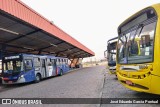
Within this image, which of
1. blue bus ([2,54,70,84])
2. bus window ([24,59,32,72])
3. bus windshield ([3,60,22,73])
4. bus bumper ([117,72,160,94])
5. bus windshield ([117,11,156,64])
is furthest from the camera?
bus window ([24,59,32,72])

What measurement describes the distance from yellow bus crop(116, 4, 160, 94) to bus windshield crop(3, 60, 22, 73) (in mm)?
10813

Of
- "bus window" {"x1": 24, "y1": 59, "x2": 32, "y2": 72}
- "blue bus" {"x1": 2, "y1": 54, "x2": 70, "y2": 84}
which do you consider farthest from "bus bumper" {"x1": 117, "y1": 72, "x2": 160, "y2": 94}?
"bus window" {"x1": 24, "y1": 59, "x2": 32, "y2": 72}

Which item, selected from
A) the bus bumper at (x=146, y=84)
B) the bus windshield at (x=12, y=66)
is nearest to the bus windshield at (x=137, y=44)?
the bus bumper at (x=146, y=84)

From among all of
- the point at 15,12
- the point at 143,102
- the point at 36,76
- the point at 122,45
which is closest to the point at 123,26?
the point at 122,45

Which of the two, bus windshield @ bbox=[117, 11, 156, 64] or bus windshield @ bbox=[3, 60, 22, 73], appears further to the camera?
bus windshield @ bbox=[3, 60, 22, 73]

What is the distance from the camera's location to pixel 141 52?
21.7 ft

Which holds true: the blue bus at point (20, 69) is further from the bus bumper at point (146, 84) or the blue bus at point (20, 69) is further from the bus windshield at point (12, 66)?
the bus bumper at point (146, 84)

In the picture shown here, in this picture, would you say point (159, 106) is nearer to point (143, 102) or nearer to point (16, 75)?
point (143, 102)

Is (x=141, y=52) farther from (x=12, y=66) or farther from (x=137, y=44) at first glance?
(x=12, y=66)

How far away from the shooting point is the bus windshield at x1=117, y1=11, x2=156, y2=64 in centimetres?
622

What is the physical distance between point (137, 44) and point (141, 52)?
0.35 m

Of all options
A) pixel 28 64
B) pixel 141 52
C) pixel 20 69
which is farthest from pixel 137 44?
pixel 28 64

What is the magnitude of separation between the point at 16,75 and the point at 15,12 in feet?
18.4

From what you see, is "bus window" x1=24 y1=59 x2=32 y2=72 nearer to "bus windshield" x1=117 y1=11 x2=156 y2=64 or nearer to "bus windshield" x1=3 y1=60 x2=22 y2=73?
"bus windshield" x1=3 y1=60 x2=22 y2=73
